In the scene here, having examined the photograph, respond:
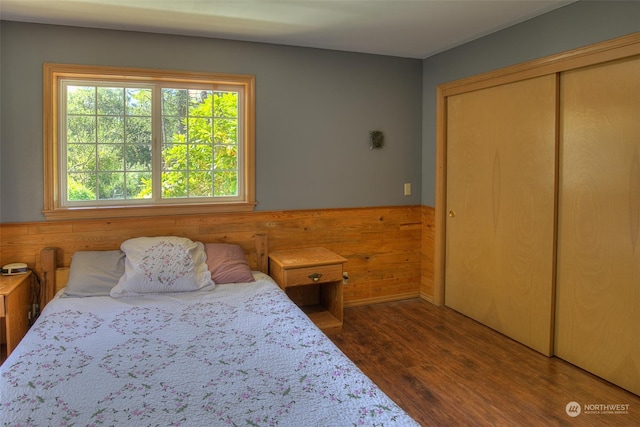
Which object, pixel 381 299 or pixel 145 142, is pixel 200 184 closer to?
pixel 145 142

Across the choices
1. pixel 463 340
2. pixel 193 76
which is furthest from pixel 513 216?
pixel 193 76

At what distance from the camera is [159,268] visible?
2805mm

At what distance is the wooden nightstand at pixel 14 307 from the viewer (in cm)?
256

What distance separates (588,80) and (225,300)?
255cm

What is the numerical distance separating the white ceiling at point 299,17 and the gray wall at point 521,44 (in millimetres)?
83

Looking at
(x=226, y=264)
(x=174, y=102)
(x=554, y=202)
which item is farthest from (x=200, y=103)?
(x=554, y=202)

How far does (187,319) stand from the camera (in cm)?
237

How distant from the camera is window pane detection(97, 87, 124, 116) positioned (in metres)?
3.14

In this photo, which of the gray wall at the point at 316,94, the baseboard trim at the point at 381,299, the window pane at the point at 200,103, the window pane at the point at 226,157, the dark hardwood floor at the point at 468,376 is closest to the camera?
the dark hardwood floor at the point at 468,376

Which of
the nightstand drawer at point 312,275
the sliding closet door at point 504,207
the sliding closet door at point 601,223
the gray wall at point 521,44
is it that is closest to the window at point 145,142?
the nightstand drawer at point 312,275

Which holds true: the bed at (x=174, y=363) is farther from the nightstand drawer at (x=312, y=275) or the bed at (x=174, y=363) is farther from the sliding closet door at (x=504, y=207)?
the sliding closet door at (x=504, y=207)

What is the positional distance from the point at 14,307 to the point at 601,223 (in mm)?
3543

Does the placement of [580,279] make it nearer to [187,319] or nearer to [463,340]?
[463,340]
